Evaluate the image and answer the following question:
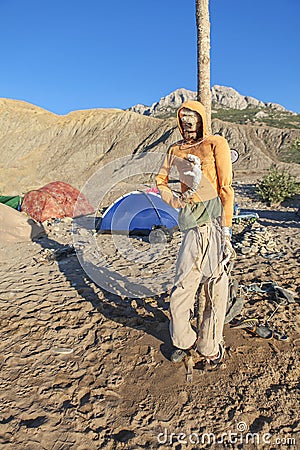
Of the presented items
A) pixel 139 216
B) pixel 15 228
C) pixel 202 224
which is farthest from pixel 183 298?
pixel 15 228

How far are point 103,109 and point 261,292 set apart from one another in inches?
1771

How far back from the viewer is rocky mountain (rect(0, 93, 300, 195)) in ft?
112

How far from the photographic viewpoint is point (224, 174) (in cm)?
262

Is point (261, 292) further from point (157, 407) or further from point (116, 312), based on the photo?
point (157, 407)

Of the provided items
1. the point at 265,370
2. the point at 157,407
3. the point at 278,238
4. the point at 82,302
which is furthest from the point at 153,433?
the point at 278,238

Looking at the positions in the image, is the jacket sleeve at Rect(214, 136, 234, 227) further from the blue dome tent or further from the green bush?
the green bush

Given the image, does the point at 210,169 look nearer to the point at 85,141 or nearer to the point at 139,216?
the point at 139,216

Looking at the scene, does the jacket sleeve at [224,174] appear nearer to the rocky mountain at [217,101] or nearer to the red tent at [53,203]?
the red tent at [53,203]

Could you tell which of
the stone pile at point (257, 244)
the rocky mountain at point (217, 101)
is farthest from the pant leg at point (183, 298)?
the rocky mountain at point (217, 101)

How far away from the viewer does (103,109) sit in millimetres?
45938

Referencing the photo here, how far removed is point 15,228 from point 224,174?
22.8 ft

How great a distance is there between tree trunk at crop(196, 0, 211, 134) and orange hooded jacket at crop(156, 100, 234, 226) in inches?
66.3

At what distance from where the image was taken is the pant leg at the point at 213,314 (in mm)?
2736

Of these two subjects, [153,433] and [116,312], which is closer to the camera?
[153,433]
